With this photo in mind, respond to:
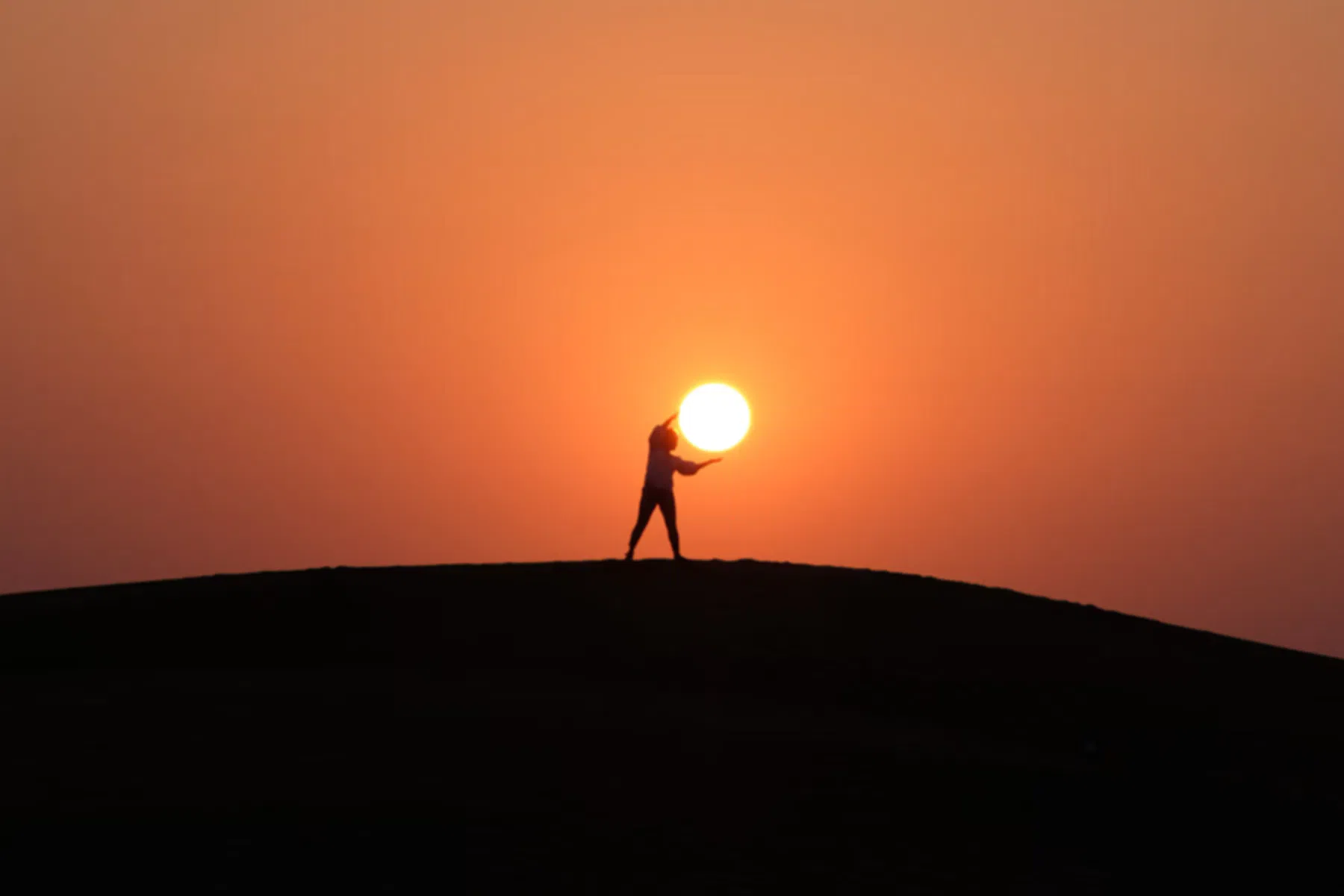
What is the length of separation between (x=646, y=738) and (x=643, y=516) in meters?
8.17

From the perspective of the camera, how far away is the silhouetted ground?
420 inches

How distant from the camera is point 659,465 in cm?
2133

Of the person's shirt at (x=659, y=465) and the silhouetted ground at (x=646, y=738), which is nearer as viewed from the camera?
the silhouetted ground at (x=646, y=738)

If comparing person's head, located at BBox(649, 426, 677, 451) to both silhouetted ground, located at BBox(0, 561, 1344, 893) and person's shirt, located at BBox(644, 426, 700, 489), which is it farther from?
silhouetted ground, located at BBox(0, 561, 1344, 893)

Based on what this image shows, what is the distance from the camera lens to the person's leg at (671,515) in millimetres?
21469

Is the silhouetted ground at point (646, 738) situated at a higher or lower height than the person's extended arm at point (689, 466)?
lower

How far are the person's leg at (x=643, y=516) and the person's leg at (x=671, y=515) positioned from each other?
127 millimetres

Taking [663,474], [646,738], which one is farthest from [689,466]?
[646,738]

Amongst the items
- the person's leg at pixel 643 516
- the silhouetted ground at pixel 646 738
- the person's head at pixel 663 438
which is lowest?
the silhouetted ground at pixel 646 738

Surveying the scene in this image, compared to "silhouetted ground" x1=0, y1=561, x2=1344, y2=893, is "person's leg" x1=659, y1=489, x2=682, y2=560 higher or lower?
higher

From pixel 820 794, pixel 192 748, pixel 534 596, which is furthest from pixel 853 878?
pixel 534 596

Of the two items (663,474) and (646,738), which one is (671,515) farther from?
(646,738)

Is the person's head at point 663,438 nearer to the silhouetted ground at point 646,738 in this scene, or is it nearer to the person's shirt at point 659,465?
the person's shirt at point 659,465

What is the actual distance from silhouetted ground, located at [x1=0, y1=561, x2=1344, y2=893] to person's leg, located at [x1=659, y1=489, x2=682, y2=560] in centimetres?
48
